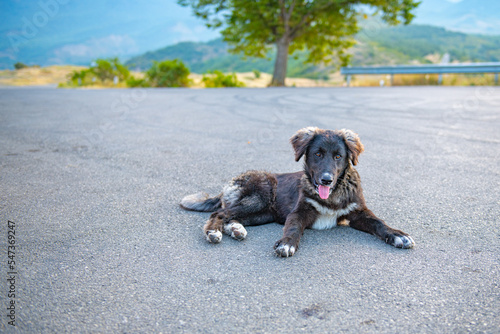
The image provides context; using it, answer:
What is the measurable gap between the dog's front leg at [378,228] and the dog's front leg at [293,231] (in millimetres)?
465

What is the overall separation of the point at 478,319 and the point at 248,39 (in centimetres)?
2526

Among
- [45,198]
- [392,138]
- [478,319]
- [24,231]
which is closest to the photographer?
[478,319]

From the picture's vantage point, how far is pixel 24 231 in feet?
12.7

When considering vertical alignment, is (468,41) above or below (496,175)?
above

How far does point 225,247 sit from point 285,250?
2.05ft

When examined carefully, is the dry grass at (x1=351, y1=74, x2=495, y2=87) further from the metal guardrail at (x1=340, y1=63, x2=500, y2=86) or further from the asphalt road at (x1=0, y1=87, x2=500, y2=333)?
the asphalt road at (x1=0, y1=87, x2=500, y2=333)

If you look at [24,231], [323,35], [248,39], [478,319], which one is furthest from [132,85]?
[478,319]

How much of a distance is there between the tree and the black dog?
67.4 ft

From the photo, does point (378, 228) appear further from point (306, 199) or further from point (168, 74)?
point (168, 74)

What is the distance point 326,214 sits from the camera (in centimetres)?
412

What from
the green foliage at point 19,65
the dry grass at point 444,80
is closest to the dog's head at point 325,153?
the dry grass at point 444,80

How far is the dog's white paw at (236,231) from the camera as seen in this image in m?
3.87

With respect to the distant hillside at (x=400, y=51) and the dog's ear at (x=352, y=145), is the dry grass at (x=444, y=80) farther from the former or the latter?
the distant hillside at (x=400, y=51)

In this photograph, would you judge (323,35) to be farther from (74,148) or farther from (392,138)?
(74,148)
